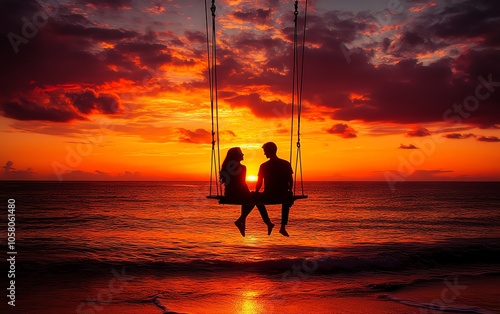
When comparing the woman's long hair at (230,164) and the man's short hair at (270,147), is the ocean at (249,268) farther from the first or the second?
the man's short hair at (270,147)

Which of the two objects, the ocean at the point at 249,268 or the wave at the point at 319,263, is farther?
the wave at the point at 319,263

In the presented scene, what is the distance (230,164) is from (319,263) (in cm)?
1402

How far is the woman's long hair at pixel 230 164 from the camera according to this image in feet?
34.3

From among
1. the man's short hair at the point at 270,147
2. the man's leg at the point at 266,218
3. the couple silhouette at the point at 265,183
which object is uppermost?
the man's short hair at the point at 270,147

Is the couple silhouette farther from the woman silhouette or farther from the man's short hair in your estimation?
the man's short hair

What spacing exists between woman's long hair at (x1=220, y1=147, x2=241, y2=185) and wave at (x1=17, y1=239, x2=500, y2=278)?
445 inches

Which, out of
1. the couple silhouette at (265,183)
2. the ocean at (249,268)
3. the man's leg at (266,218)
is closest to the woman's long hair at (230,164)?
the couple silhouette at (265,183)

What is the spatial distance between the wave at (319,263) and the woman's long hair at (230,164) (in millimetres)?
11311

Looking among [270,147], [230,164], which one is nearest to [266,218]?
[230,164]

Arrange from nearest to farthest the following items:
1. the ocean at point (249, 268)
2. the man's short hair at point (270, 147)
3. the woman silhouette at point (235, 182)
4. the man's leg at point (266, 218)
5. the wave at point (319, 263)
Result: 1. the man's short hair at point (270, 147)
2. the woman silhouette at point (235, 182)
3. the man's leg at point (266, 218)
4. the ocean at point (249, 268)
5. the wave at point (319, 263)

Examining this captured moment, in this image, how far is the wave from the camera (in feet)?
71.5

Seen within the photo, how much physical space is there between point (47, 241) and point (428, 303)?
85.2 feet

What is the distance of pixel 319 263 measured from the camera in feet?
75.4

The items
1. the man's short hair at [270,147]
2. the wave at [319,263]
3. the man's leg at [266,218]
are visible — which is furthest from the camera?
the wave at [319,263]
